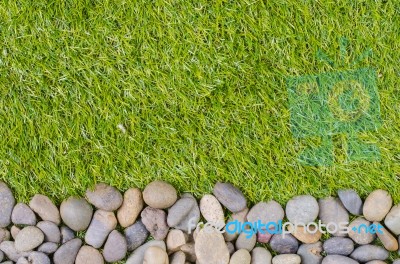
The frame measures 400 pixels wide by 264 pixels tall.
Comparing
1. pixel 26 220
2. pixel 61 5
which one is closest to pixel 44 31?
pixel 61 5

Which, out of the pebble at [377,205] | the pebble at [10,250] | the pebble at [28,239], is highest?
the pebble at [377,205]

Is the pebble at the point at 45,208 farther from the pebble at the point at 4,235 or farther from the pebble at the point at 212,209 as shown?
the pebble at the point at 212,209

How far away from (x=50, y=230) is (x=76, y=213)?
13 centimetres

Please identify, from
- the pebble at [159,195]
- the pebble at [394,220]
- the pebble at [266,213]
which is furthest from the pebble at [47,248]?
the pebble at [394,220]

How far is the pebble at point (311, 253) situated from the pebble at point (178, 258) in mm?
449

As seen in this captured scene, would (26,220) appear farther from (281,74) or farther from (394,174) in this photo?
(394,174)

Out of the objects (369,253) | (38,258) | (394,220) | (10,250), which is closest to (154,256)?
(38,258)

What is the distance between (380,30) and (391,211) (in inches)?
27.1

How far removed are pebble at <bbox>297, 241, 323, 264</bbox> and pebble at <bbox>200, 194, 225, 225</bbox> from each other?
0.33 meters

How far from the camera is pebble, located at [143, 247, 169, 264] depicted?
6.01 feet

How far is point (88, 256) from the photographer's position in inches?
74.2

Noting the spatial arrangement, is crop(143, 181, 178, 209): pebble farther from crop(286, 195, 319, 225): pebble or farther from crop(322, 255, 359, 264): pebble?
crop(322, 255, 359, 264): pebble

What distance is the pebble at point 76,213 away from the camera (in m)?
1.88

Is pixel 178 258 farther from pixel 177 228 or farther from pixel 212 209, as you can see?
pixel 212 209
